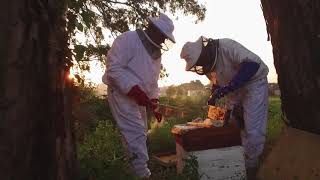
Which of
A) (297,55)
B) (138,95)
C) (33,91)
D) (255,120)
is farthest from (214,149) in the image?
(33,91)

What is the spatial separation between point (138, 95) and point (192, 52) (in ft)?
3.08

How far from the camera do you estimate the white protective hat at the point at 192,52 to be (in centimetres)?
602

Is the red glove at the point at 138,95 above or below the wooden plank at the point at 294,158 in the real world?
above

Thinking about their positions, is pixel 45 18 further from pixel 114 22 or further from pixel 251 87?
pixel 114 22

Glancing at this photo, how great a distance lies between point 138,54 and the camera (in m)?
5.80

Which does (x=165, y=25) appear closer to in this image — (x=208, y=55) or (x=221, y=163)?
(x=208, y=55)

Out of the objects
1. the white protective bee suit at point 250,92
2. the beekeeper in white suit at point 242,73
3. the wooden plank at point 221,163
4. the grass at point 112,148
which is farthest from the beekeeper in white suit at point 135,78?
the white protective bee suit at point 250,92

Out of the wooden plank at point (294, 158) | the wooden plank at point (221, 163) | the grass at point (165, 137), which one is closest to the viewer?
the wooden plank at point (294, 158)

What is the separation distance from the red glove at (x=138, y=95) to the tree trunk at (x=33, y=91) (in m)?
A: 2.77

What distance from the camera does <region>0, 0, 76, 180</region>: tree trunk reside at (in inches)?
96.5

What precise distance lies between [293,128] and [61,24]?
10.3 ft

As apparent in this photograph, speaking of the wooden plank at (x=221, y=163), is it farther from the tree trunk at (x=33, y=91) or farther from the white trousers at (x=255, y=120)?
the tree trunk at (x=33, y=91)

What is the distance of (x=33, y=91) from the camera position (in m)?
2.57

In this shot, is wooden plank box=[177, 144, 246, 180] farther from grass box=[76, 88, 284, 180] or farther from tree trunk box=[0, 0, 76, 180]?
tree trunk box=[0, 0, 76, 180]
